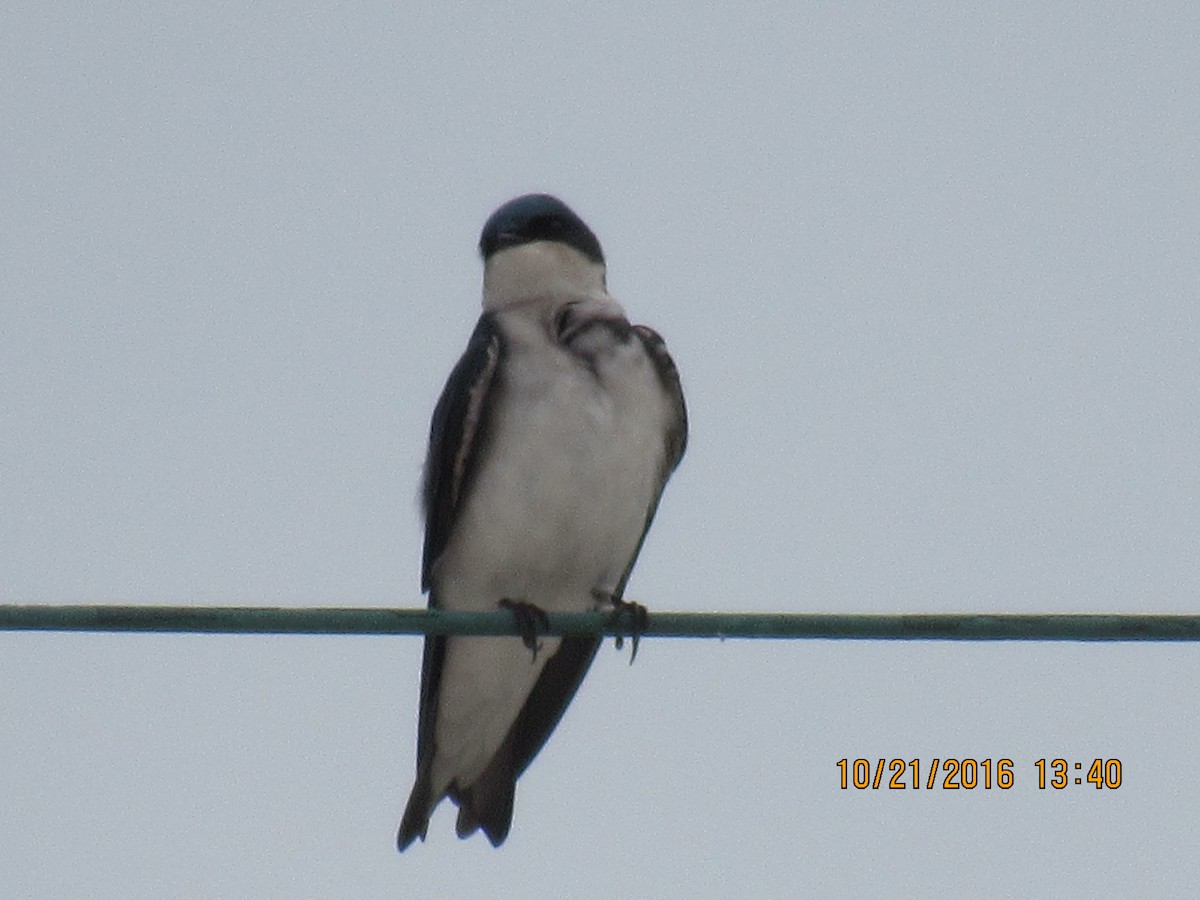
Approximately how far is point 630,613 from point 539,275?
156 centimetres

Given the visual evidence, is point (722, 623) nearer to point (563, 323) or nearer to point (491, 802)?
point (563, 323)

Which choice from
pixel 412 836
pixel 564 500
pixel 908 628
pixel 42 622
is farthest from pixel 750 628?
pixel 412 836

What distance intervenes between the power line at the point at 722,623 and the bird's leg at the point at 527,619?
50 centimetres

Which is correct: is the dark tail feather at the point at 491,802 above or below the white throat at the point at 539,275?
below

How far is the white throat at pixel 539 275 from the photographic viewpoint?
6.52 metres

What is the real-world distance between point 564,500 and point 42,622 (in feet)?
7.66

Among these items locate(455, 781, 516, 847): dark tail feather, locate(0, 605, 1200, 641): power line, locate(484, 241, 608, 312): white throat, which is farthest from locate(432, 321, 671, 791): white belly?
locate(0, 605, 1200, 641): power line

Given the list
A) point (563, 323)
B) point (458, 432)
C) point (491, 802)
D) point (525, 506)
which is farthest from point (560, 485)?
point (491, 802)

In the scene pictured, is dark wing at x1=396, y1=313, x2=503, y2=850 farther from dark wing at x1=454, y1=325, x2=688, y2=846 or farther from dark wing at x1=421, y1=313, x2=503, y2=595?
dark wing at x1=454, y1=325, x2=688, y2=846

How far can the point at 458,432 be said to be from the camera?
5.96 m

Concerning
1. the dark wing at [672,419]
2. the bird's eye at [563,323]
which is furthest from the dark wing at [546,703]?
the bird's eye at [563,323]

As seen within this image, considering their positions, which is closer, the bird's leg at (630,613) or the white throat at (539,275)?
the bird's leg at (630,613)

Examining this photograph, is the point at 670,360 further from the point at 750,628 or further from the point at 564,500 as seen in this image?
the point at 750,628

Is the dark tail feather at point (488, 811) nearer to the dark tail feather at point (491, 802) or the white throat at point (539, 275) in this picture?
the dark tail feather at point (491, 802)
